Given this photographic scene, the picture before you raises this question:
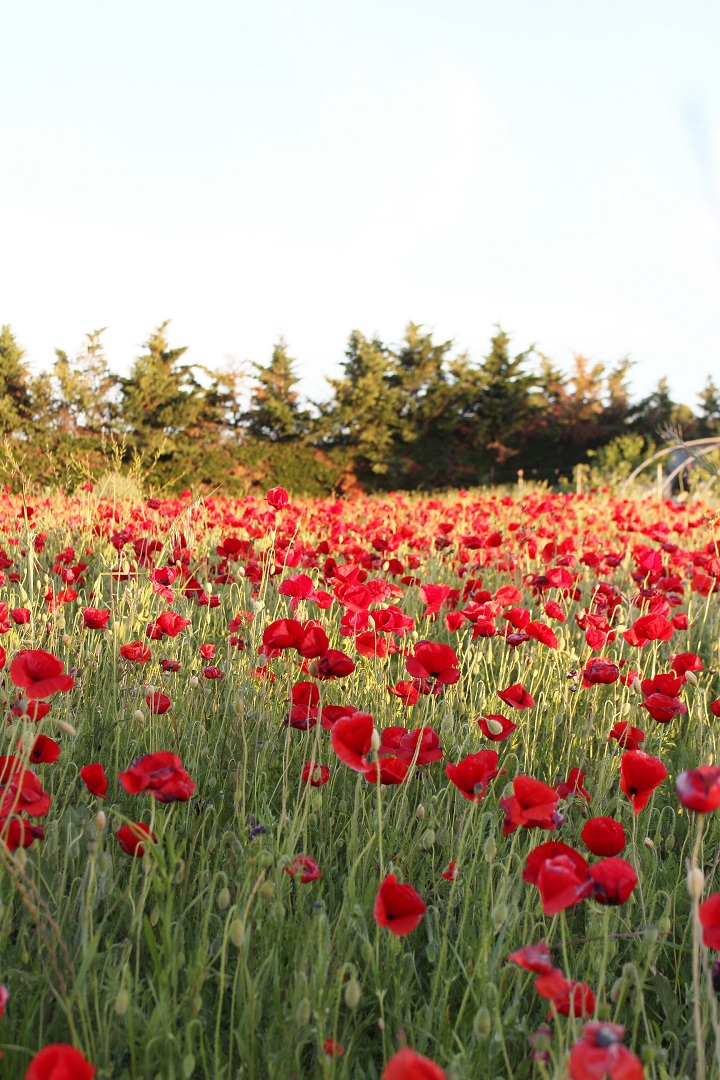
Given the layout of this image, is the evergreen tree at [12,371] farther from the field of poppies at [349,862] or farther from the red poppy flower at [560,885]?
the red poppy flower at [560,885]

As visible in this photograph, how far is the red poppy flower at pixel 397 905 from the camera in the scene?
2.98 feet

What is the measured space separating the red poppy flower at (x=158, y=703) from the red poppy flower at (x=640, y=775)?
1.04 meters

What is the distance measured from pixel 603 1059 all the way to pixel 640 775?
58 centimetres

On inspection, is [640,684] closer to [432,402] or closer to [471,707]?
[471,707]

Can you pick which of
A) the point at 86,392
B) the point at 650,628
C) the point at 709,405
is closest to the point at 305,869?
the point at 650,628

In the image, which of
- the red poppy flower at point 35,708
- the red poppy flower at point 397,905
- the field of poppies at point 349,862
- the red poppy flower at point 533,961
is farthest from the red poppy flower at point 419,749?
the red poppy flower at point 35,708

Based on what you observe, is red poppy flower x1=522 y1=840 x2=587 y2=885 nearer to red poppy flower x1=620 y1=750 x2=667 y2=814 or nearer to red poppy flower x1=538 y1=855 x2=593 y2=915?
red poppy flower x1=538 y1=855 x2=593 y2=915

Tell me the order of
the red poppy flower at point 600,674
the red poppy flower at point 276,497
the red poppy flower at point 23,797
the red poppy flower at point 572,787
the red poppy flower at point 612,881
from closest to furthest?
the red poppy flower at point 612,881
the red poppy flower at point 23,797
the red poppy flower at point 572,787
the red poppy flower at point 600,674
the red poppy flower at point 276,497

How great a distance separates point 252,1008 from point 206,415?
19.1 metres

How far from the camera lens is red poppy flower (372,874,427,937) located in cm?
91

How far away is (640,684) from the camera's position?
1911mm

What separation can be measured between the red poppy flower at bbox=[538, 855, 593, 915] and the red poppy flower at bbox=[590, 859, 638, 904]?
0.12 ft

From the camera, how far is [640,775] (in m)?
1.13

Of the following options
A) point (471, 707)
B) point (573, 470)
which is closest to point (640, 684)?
point (471, 707)
